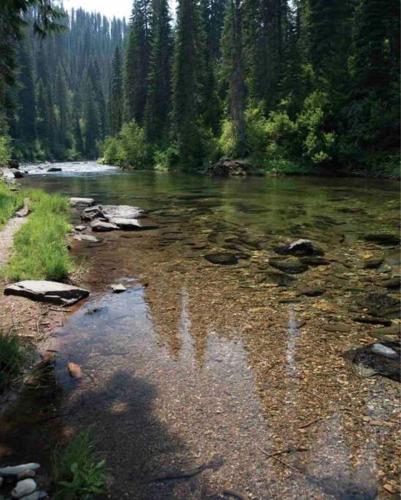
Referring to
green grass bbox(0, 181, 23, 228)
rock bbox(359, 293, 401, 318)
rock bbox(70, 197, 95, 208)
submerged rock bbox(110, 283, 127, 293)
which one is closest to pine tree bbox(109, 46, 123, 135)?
rock bbox(70, 197, 95, 208)

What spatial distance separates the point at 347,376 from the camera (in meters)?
4.75

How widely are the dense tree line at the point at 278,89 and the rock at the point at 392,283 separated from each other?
2138cm

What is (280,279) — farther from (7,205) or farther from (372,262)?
(7,205)

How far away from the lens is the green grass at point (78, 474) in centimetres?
295

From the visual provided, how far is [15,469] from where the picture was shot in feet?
10.4

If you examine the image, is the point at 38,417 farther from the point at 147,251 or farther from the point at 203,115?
the point at 203,115

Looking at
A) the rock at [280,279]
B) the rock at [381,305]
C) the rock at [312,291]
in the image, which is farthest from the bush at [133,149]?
the rock at [381,305]

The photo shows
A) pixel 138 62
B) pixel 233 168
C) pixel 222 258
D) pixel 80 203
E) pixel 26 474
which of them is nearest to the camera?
pixel 26 474

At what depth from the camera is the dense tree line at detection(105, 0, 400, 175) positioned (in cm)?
2956

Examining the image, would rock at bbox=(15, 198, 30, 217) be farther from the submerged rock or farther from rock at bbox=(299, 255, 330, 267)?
rock at bbox=(299, 255, 330, 267)

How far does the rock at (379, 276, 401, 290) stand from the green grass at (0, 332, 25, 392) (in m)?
5.78

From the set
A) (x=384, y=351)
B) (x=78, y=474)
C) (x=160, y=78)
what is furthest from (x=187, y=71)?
(x=78, y=474)

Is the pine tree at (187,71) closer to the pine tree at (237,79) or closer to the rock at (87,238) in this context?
the pine tree at (237,79)

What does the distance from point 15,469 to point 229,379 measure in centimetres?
225
